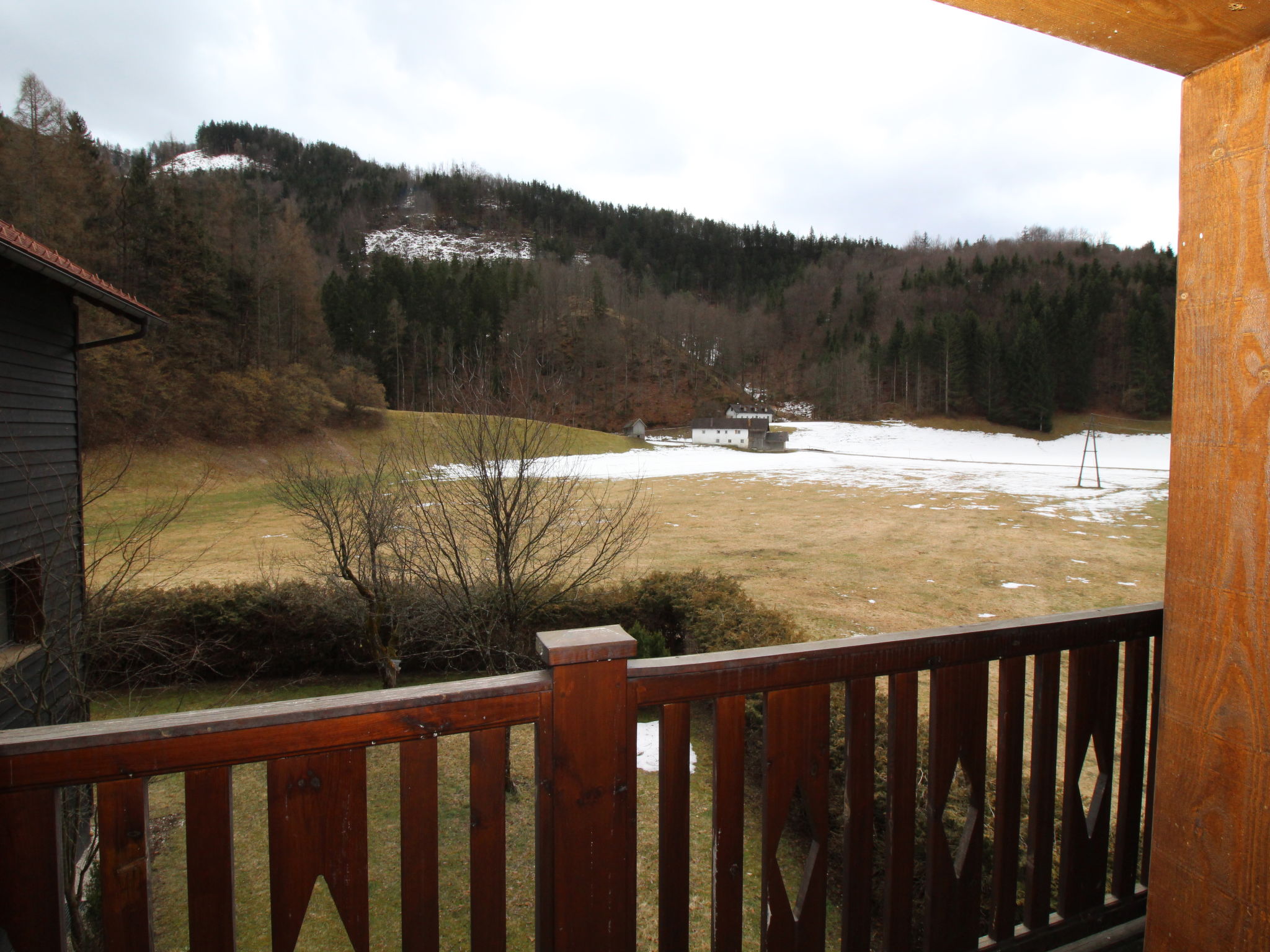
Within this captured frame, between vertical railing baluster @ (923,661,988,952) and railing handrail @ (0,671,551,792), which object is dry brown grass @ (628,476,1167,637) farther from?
railing handrail @ (0,671,551,792)

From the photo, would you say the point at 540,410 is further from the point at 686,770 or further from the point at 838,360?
the point at 838,360

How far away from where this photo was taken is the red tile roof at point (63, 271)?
16.5 ft

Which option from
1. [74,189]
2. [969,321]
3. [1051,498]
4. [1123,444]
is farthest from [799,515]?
[969,321]

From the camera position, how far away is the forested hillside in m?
25.3

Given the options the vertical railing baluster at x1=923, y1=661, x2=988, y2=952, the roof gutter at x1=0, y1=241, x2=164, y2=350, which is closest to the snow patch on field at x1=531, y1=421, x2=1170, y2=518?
the roof gutter at x1=0, y1=241, x2=164, y2=350

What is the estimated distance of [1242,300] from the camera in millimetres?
1260

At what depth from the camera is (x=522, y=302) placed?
6700cm

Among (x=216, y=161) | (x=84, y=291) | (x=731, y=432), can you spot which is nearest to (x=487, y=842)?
(x=84, y=291)

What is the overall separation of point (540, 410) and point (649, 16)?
6.02 meters

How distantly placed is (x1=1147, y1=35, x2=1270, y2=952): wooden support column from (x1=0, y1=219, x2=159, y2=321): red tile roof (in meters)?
6.80

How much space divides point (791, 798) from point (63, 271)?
7201 mm

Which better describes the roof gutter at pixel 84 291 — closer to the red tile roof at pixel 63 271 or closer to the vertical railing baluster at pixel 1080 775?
the red tile roof at pixel 63 271

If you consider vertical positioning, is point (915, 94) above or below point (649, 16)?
below

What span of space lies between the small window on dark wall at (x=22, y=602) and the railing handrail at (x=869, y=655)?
21.7 feet
